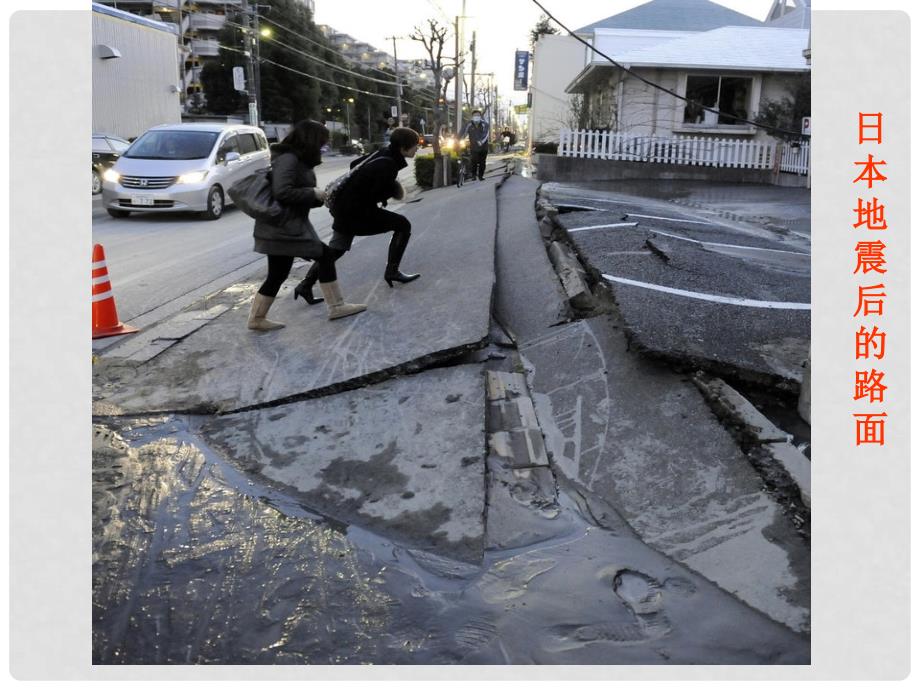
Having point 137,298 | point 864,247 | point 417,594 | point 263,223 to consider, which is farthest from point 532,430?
point 137,298

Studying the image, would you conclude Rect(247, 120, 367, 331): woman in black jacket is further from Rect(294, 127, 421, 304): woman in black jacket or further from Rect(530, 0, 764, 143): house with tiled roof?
Rect(530, 0, 764, 143): house with tiled roof

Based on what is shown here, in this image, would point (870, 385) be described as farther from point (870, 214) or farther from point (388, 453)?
point (388, 453)

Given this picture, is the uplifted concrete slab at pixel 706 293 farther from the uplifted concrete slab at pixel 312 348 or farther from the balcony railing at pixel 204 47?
the balcony railing at pixel 204 47

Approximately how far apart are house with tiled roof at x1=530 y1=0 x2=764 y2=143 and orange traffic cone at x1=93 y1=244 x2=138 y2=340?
25.2 metres

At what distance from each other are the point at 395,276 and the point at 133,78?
22174 mm

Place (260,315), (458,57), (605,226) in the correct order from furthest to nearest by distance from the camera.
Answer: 1. (458,57)
2. (605,226)
3. (260,315)

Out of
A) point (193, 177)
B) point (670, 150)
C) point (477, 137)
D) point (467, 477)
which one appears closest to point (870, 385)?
point (467, 477)

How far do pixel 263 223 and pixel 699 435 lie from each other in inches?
126

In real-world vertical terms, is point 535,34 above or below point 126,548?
above

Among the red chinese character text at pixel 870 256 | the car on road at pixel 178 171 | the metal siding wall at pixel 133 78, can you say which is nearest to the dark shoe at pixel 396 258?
the red chinese character text at pixel 870 256

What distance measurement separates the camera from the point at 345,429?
13.0 ft

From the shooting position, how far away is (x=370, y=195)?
5836 mm

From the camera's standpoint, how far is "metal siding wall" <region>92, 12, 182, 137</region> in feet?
73.6

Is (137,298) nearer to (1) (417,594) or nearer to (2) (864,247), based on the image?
(1) (417,594)
